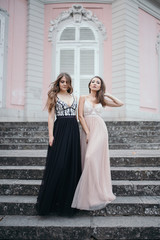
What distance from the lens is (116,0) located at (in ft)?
27.4

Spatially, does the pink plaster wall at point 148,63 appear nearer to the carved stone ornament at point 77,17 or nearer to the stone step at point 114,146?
the carved stone ornament at point 77,17

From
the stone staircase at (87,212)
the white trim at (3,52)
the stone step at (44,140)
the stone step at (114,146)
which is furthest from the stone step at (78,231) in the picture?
the white trim at (3,52)

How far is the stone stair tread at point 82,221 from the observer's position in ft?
7.72

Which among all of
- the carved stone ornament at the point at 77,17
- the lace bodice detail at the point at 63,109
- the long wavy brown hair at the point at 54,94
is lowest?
the lace bodice detail at the point at 63,109

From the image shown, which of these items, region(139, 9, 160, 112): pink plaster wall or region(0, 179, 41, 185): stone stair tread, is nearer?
region(0, 179, 41, 185): stone stair tread

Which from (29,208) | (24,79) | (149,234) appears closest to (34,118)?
(24,79)

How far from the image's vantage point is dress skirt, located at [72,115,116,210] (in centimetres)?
243

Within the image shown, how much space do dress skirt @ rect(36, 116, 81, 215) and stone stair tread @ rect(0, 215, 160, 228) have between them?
10cm

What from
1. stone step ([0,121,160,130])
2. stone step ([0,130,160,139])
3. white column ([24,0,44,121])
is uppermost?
white column ([24,0,44,121])

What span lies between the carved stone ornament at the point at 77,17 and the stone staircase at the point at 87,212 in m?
5.82

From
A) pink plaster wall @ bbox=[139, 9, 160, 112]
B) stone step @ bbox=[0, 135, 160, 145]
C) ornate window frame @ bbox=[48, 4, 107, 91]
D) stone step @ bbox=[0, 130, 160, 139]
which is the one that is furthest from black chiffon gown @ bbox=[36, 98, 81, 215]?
pink plaster wall @ bbox=[139, 9, 160, 112]

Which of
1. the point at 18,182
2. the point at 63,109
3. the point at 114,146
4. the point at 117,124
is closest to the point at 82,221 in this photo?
the point at 18,182

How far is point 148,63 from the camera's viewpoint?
29.3 ft

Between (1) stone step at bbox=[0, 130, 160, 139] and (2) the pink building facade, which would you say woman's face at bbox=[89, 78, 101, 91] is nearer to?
(1) stone step at bbox=[0, 130, 160, 139]
